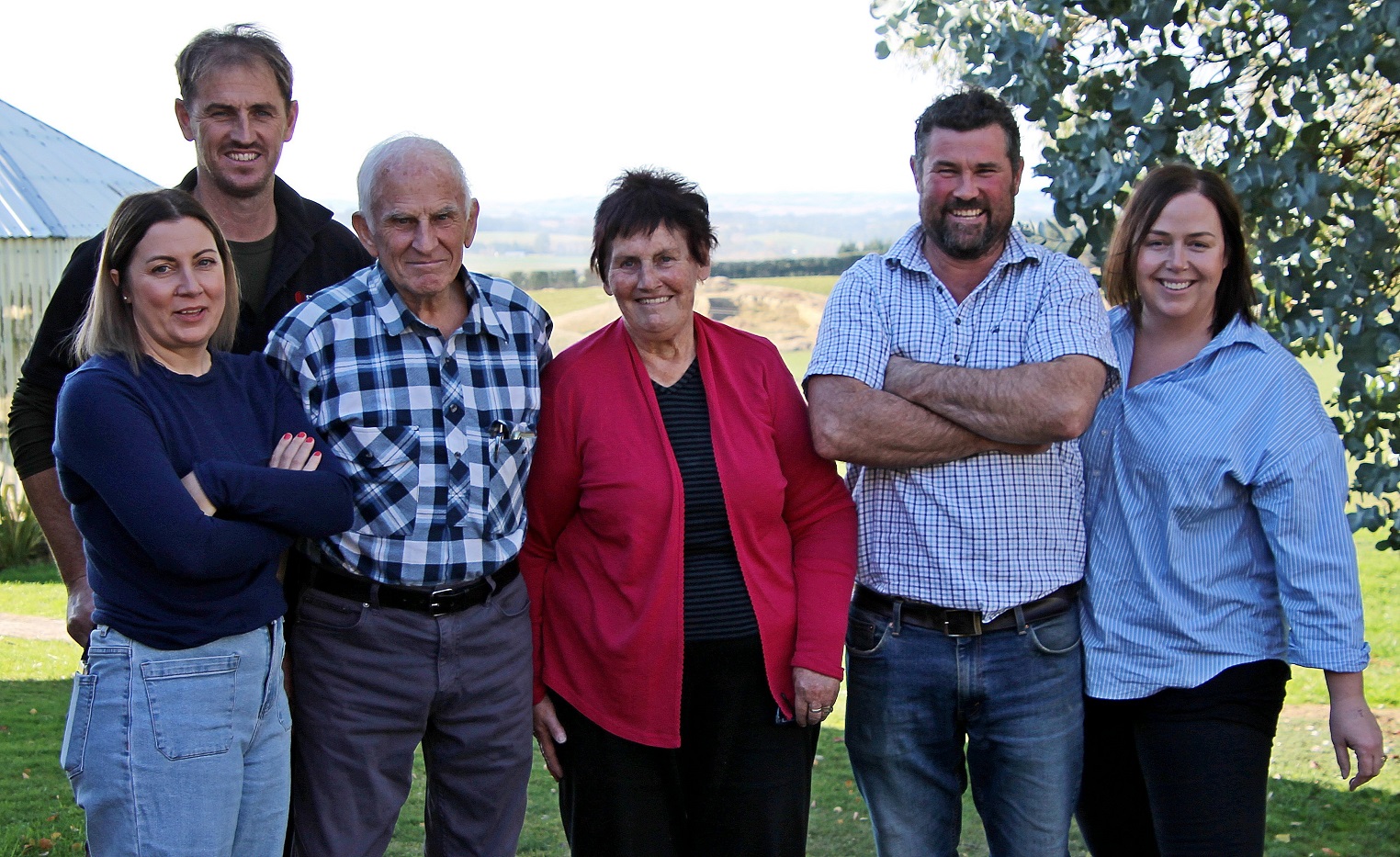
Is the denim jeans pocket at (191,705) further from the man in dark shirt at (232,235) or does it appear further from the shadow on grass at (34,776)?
the shadow on grass at (34,776)

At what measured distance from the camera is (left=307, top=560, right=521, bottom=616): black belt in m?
2.82

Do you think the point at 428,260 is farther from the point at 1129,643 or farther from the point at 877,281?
the point at 1129,643

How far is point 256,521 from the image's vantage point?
2.57 m

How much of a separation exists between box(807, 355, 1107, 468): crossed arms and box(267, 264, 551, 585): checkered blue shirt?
2.61ft

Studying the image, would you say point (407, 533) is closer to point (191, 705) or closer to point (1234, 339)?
point (191, 705)

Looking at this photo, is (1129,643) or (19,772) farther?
(19,772)

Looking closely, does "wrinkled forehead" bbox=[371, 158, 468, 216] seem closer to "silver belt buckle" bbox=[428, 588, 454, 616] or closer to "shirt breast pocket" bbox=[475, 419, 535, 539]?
"shirt breast pocket" bbox=[475, 419, 535, 539]

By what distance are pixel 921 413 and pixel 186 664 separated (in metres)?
1.71

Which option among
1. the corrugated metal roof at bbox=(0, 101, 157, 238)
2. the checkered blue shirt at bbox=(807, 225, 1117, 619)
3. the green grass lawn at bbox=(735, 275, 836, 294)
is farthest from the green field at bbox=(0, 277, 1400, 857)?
the green grass lawn at bbox=(735, 275, 836, 294)

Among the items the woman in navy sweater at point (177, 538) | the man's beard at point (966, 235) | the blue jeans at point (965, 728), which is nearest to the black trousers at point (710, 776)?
the blue jeans at point (965, 728)

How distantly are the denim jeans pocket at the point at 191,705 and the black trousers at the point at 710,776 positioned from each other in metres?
0.85

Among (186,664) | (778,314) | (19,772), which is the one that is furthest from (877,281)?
(778,314)

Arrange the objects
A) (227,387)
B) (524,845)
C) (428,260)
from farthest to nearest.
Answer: (524,845) < (428,260) < (227,387)

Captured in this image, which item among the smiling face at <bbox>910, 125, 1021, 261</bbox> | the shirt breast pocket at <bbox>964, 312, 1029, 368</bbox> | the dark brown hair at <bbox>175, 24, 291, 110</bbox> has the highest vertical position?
the dark brown hair at <bbox>175, 24, 291, 110</bbox>
